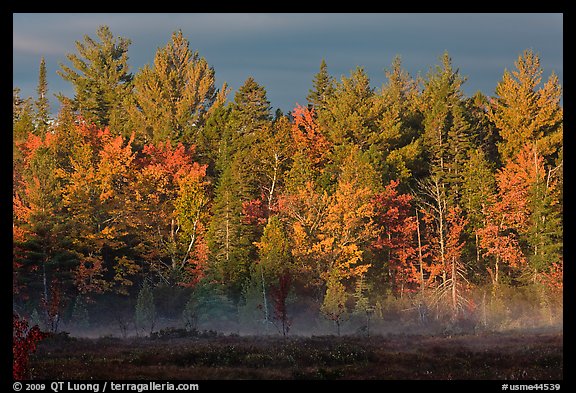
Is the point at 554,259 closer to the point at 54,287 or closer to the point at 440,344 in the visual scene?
the point at 440,344

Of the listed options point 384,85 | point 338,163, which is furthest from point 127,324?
point 384,85

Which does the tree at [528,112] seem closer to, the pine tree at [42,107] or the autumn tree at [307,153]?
the autumn tree at [307,153]

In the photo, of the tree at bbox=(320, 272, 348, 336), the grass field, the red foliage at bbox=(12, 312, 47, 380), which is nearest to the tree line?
the tree at bbox=(320, 272, 348, 336)

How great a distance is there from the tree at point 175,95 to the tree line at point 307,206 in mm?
686

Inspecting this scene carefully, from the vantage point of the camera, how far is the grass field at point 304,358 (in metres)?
30.6

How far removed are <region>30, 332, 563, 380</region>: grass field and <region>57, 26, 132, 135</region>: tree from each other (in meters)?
45.0

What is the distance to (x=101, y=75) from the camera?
86250mm

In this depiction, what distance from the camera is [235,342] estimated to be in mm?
42125

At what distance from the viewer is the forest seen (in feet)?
170

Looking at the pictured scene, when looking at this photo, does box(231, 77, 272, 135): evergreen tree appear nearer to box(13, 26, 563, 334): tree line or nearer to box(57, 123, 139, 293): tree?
box(13, 26, 563, 334): tree line

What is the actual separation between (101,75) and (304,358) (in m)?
59.3

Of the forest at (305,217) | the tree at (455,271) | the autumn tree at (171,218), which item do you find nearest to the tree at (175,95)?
the forest at (305,217)

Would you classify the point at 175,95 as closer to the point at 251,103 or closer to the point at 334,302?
the point at 251,103

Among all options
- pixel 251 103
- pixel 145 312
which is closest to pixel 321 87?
pixel 251 103
